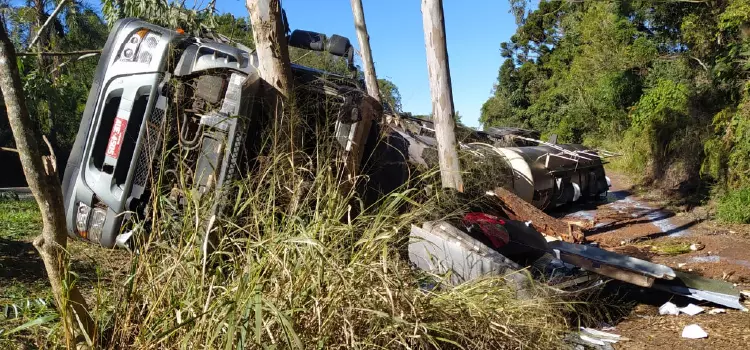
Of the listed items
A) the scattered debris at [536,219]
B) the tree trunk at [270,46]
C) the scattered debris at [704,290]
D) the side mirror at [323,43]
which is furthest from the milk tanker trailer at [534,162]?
the scattered debris at [704,290]

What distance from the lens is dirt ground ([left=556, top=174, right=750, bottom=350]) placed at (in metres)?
5.24

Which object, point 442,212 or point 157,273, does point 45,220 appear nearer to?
point 157,273

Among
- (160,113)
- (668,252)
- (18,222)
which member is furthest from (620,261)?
(18,222)

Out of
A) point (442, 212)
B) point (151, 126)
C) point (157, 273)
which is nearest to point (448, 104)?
point (442, 212)

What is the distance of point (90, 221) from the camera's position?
5.98 metres

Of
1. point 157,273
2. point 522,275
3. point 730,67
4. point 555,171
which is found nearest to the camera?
point 157,273

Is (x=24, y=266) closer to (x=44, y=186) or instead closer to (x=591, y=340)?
(x=44, y=186)

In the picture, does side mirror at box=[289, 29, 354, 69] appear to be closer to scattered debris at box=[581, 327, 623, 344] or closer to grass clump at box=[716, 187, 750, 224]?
scattered debris at box=[581, 327, 623, 344]

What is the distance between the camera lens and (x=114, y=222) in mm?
5836

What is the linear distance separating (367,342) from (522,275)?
1856 millimetres

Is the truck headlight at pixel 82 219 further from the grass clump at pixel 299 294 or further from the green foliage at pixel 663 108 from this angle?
the green foliage at pixel 663 108

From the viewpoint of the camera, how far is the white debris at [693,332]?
5.19 m

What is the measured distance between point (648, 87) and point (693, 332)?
23.0 meters

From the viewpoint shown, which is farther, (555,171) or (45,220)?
(555,171)
